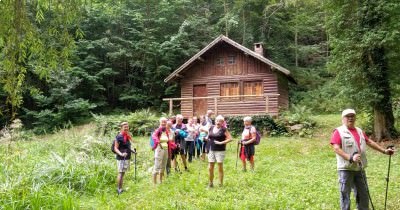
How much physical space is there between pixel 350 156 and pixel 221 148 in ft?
11.2

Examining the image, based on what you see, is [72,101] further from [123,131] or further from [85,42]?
[123,131]

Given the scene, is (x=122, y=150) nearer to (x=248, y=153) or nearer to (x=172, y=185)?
(x=172, y=185)

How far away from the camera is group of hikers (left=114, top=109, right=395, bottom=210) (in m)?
5.61

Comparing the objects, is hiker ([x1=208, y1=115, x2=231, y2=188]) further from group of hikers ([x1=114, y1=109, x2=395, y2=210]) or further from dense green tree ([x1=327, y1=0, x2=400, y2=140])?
dense green tree ([x1=327, y1=0, x2=400, y2=140])

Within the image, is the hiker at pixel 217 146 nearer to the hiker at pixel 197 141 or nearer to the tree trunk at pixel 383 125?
the hiker at pixel 197 141

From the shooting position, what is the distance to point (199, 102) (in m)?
23.0

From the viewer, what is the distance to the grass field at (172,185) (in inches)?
277

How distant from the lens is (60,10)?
4996 millimetres

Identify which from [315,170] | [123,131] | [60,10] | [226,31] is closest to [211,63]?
[226,31]

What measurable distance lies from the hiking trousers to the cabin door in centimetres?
1718

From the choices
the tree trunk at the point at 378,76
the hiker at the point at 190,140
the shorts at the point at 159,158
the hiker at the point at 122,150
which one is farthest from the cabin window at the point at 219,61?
the hiker at the point at 122,150

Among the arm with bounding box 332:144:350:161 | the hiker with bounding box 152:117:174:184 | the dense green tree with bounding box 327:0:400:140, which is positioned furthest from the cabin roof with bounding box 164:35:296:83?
the arm with bounding box 332:144:350:161

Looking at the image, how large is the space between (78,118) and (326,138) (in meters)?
17.7

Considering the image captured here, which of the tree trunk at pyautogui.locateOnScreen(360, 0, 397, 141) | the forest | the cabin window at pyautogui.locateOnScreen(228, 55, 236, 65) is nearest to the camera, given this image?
the tree trunk at pyautogui.locateOnScreen(360, 0, 397, 141)
